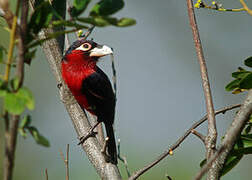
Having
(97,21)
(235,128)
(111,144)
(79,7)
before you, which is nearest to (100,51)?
(111,144)

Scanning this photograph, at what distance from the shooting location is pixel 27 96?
91 centimetres

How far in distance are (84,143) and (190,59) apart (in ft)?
29.1

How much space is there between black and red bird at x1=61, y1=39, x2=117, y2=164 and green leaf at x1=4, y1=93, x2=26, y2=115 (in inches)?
125

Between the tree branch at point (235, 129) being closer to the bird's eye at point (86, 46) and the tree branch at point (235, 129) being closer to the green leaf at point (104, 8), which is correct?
the green leaf at point (104, 8)

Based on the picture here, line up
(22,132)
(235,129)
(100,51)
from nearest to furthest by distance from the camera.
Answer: (22,132), (235,129), (100,51)

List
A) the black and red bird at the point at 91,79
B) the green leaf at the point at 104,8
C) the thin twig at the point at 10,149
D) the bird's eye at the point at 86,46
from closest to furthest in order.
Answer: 1. the thin twig at the point at 10,149
2. the green leaf at the point at 104,8
3. the black and red bird at the point at 91,79
4. the bird's eye at the point at 86,46

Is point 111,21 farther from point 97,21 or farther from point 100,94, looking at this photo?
point 100,94

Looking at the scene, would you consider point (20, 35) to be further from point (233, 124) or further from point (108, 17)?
point (233, 124)

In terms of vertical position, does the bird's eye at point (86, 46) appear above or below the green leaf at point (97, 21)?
below

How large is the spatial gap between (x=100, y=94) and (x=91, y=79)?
21 centimetres

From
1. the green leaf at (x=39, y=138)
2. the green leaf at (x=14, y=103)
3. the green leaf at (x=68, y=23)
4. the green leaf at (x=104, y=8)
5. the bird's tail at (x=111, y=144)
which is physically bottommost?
the bird's tail at (x=111, y=144)

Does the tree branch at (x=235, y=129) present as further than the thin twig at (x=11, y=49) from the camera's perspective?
Yes

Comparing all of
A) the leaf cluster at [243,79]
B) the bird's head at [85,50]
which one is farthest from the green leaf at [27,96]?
the bird's head at [85,50]

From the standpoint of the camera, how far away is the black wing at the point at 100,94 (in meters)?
4.32
